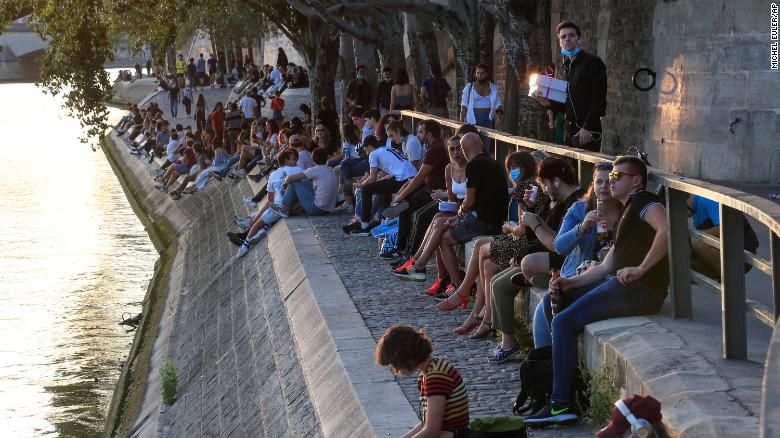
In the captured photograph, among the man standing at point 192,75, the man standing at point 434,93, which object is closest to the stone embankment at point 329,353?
the man standing at point 434,93

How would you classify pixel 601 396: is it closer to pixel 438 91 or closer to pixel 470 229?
pixel 470 229

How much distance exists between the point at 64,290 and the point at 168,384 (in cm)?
1228

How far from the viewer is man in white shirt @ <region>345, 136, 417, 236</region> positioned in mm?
15172

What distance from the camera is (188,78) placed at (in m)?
63.4

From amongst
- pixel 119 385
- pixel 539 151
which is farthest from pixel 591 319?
pixel 119 385

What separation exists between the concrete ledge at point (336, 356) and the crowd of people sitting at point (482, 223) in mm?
764

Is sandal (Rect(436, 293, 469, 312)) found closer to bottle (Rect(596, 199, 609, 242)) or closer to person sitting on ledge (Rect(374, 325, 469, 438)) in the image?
bottle (Rect(596, 199, 609, 242))

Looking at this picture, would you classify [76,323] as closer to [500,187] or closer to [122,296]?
[122,296]

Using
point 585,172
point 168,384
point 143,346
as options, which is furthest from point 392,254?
point 143,346

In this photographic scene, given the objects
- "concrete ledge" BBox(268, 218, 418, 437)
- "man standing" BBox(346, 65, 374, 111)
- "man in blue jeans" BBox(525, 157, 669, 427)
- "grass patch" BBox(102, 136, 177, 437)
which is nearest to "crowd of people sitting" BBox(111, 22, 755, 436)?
"man in blue jeans" BBox(525, 157, 669, 427)

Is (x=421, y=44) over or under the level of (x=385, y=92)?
over

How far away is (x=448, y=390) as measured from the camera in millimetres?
6352

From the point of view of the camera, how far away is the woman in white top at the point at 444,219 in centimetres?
1130

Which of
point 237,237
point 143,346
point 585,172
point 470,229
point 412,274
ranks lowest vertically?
point 143,346
